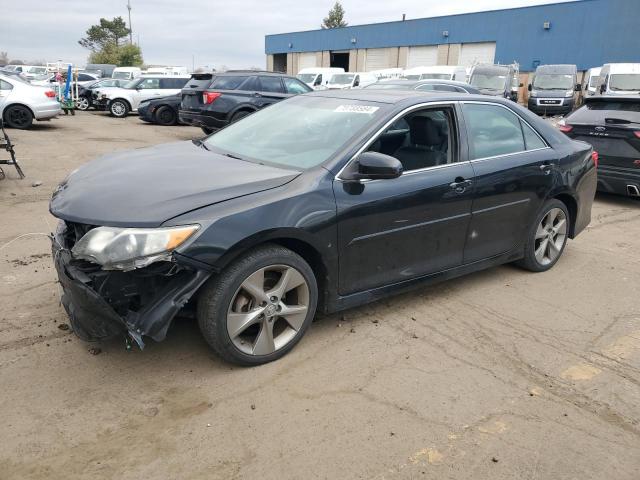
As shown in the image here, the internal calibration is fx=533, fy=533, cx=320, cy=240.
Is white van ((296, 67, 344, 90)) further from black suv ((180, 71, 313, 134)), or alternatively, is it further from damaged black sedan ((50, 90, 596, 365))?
damaged black sedan ((50, 90, 596, 365))

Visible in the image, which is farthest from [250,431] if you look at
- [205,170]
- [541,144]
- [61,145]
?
[61,145]

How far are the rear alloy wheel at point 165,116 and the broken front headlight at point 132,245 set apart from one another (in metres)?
15.6

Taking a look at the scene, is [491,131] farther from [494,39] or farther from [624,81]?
[494,39]

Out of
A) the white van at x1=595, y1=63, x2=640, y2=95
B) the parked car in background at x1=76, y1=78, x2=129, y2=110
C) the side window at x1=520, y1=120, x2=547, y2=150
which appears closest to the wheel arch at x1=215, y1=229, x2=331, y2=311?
the side window at x1=520, y1=120, x2=547, y2=150

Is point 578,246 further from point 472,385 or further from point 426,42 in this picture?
point 426,42

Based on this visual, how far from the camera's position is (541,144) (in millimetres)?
4773

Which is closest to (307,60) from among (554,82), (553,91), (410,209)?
(554,82)

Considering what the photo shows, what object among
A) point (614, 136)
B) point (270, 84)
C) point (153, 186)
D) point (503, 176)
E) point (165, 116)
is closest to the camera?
point (153, 186)

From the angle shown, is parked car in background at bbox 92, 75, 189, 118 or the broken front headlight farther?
parked car in background at bbox 92, 75, 189, 118

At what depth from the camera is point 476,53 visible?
123 feet

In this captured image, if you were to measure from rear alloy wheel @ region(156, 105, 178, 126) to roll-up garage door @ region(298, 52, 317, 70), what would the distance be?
112 feet

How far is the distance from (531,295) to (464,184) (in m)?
1.25

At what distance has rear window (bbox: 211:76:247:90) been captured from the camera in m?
13.2

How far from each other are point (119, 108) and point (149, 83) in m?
1.45
